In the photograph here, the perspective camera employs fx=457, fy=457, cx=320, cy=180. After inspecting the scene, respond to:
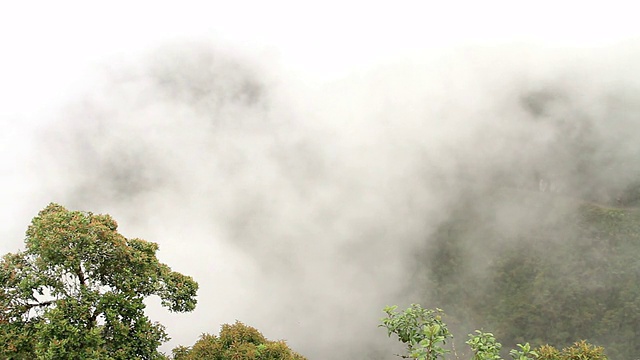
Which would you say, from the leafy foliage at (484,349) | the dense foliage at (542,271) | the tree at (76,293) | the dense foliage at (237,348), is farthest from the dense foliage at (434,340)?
the dense foliage at (542,271)

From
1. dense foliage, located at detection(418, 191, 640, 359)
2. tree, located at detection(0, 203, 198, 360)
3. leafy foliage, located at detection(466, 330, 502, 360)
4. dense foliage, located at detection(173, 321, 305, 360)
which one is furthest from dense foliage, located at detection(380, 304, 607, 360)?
dense foliage, located at detection(418, 191, 640, 359)

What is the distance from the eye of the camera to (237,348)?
1717cm

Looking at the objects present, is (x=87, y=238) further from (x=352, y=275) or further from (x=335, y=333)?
(x=352, y=275)

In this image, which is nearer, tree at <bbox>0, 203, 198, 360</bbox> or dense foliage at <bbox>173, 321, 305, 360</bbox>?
tree at <bbox>0, 203, 198, 360</bbox>

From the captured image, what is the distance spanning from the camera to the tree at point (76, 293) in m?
13.8

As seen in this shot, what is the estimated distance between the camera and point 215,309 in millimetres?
165500

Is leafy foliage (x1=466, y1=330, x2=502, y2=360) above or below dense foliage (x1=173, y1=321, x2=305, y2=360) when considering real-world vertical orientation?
below

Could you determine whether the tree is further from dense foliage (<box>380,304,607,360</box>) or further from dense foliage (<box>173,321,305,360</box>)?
dense foliage (<box>380,304,607,360</box>)

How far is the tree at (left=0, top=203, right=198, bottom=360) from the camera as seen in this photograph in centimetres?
1384

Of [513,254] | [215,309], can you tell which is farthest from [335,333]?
[513,254]

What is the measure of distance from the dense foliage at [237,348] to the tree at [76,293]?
2.11 m

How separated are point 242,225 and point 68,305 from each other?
184m

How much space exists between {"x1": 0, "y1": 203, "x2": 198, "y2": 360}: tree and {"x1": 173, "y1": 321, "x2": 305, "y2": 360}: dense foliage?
2115 mm

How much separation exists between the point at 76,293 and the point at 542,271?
427ft
